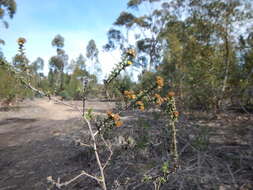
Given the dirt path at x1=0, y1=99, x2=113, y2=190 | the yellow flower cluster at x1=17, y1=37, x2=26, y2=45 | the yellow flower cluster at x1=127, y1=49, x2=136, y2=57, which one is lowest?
the dirt path at x1=0, y1=99, x2=113, y2=190

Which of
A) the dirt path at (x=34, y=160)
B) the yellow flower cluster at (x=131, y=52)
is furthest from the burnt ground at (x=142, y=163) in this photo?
the yellow flower cluster at (x=131, y=52)

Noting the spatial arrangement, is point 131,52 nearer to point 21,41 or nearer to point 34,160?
point 21,41

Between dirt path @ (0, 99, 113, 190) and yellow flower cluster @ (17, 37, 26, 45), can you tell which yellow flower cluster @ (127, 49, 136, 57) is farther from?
dirt path @ (0, 99, 113, 190)

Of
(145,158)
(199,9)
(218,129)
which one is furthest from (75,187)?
(199,9)

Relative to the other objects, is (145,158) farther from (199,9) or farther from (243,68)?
(199,9)

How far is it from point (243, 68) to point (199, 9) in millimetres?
2189

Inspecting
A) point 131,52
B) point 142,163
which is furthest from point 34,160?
point 131,52

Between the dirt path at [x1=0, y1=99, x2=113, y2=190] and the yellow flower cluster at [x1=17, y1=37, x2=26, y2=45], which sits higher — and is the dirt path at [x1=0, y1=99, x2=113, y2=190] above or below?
below

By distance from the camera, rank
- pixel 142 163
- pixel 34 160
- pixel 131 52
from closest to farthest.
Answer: pixel 131 52, pixel 142 163, pixel 34 160

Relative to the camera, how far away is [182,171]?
6.68ft

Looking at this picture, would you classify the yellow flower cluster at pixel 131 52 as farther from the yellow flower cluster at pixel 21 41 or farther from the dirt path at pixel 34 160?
the dirt path at pixel 34 160

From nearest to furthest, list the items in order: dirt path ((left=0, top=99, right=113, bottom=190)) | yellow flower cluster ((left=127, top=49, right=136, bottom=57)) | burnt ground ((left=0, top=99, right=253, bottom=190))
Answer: yellow flower cluster ((left=127, top=49, right=136, bottom=57))
burnt ground ((left=0, top=99, right=253, bottom=190))
dirt path ((left=0, top=99, right=113, bottom=190))

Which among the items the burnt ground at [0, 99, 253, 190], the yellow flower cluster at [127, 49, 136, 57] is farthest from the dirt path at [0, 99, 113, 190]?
the yellow flower cluster at [127, 49, 136, 57]

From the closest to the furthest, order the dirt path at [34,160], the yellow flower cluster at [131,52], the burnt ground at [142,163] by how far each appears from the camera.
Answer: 1. the yellow flower cluster at [131,52]
2. the burnt ground at [142,163]
3. the dirt path at [34,160]
